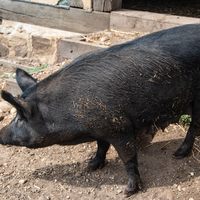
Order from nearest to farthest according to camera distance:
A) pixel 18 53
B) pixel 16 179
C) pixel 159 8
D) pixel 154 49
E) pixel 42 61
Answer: pixel 154 49 → pixel 16 179 → pixel 42 61 → pixel 18 53 → pixel 159 8

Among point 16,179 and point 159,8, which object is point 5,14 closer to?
point 159,8

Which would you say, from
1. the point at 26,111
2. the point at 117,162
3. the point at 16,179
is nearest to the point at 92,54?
the point at 26,111

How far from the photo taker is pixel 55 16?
6570 mm

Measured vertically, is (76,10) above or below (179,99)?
above

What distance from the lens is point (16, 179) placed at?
3.32 metres

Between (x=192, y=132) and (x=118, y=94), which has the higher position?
(x=118, y=94)

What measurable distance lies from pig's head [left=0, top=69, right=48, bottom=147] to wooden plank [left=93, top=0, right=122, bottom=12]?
3318mm

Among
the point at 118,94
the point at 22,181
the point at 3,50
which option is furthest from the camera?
the point at 3,50

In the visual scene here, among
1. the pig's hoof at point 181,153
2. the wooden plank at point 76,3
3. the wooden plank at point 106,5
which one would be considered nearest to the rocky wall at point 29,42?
the wooden plank at point 76,3

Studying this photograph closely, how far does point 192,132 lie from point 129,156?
3.04 feet

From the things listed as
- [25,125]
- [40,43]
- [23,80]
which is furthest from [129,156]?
[40,43]

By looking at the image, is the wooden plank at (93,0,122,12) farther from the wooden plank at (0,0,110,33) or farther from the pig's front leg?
the pig's front leg

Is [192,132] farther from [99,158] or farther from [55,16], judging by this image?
[55,16]

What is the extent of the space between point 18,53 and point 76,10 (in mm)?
1994
